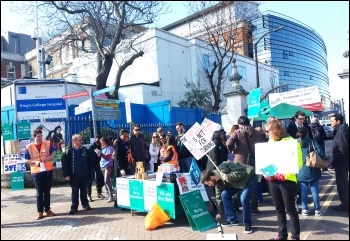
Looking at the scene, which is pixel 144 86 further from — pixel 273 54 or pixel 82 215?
pixel 82 215

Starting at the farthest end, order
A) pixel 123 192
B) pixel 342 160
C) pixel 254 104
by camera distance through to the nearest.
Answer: pixel 254 104, pixel 123 192, pixel 342 160

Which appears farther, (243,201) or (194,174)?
(194,174)

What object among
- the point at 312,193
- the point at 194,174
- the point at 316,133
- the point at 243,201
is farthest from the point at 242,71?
the point at 243,201

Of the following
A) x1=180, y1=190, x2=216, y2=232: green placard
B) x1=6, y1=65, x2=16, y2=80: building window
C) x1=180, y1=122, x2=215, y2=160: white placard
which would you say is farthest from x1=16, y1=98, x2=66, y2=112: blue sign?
x1=6, y1=65, x2=16, y2=80: building window

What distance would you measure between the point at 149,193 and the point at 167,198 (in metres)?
0.49

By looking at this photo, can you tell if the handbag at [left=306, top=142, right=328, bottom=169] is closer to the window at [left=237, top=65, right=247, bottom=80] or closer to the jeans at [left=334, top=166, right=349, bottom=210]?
the jeans at [left=334, top=166, right=349, bottom=210]

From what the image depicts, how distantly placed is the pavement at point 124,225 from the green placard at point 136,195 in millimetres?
233

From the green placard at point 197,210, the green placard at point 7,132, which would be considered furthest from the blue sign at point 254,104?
the green placard at point 7,132

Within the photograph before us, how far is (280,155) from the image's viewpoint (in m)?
4.63

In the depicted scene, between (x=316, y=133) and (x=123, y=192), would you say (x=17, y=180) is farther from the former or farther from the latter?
(x=316, y=133)

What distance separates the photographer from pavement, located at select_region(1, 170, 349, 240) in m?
5.26

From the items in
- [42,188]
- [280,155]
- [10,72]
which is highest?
[10,72]

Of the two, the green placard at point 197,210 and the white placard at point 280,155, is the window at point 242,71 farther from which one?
the white placard at point 280,155

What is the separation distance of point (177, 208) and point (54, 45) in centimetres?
1446
